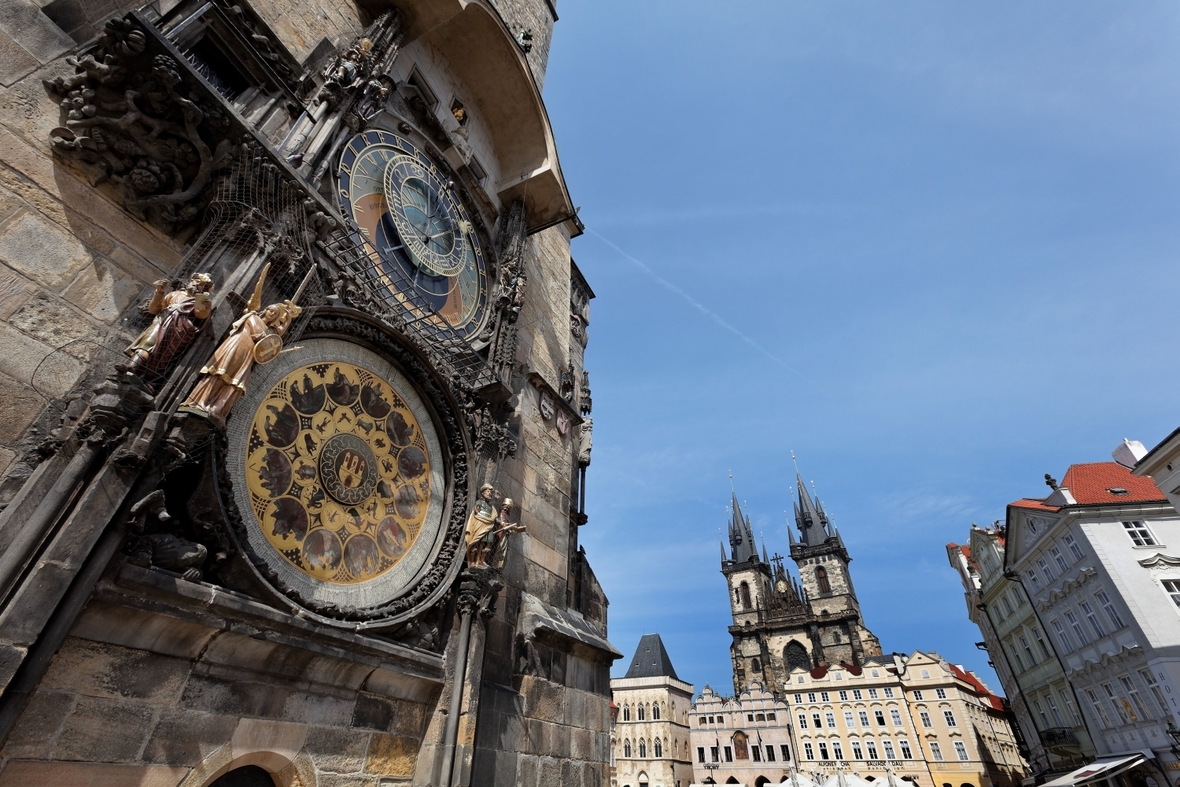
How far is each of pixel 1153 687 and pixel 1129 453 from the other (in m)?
10.2

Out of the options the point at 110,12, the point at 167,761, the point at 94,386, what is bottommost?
the point at 167,761

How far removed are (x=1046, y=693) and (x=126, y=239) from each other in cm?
3397

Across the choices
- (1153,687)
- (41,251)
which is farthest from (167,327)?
(1153,687)

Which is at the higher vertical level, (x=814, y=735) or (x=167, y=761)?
(x=814, y=735)

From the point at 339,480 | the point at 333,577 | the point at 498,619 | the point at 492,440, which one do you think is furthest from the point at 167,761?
the point at 492,440

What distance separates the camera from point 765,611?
68562 millimetres

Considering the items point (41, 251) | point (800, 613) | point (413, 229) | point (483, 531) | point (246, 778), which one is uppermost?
point (800, 613)

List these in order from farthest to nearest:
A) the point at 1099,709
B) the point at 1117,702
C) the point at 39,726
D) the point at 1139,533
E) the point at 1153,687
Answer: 1. the point at 1099,709
2. the point at 1139,533
3. the point at 1117,702
4. the point at 1153,687
5. the point at 39,726

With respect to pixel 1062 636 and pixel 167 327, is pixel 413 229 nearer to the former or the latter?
pixel 167 327

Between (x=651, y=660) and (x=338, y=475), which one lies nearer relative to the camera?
(x=338, y=475)

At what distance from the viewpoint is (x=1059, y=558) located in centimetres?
2167

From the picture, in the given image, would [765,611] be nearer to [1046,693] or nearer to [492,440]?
[1046,693]

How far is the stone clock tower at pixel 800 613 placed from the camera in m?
62.1

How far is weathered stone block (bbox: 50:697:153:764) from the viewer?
271 centimetres
